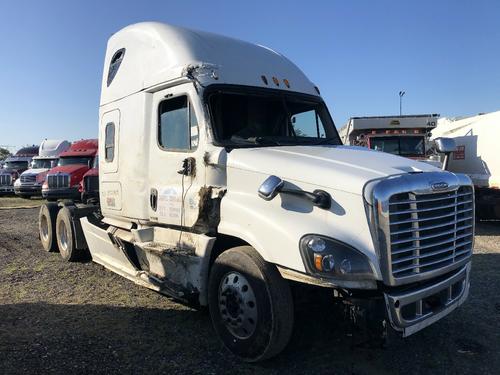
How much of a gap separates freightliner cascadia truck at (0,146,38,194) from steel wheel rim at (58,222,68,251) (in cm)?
1865

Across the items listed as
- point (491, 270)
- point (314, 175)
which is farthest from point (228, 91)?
point (491, 270)

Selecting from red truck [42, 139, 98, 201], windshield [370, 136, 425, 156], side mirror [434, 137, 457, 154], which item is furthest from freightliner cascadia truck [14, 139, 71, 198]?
side mirror [434, 137, 457, 154]

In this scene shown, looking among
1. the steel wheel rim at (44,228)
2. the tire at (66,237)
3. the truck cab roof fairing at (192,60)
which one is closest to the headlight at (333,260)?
the truck cab roof fairing at (192,60)

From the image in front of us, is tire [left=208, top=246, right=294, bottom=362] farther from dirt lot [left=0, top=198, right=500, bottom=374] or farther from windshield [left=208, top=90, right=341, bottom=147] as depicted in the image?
windshield [left=208, top=90, right=341, bottom=147]

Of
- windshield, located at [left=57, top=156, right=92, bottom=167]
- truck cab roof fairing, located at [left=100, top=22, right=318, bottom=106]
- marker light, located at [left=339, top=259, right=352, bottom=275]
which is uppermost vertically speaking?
truck cab roof fairing, located at [left=100, top=22, right=318, bottom=106]

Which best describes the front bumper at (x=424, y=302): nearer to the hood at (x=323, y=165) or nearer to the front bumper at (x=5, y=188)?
the hood at (x=323, y=165)

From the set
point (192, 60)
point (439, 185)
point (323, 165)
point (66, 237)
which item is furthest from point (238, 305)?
point (66, 237)

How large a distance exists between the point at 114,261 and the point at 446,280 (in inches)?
179

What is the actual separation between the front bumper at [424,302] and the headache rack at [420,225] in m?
0.10

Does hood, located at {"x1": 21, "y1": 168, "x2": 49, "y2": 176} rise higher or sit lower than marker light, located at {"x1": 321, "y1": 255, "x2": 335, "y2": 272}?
higher

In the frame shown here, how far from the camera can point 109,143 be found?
6.89m

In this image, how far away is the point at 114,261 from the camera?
273 inches

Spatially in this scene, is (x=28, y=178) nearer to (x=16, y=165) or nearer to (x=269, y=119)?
(x=16, y=165)

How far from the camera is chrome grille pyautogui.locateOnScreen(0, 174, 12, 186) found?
26281mm
